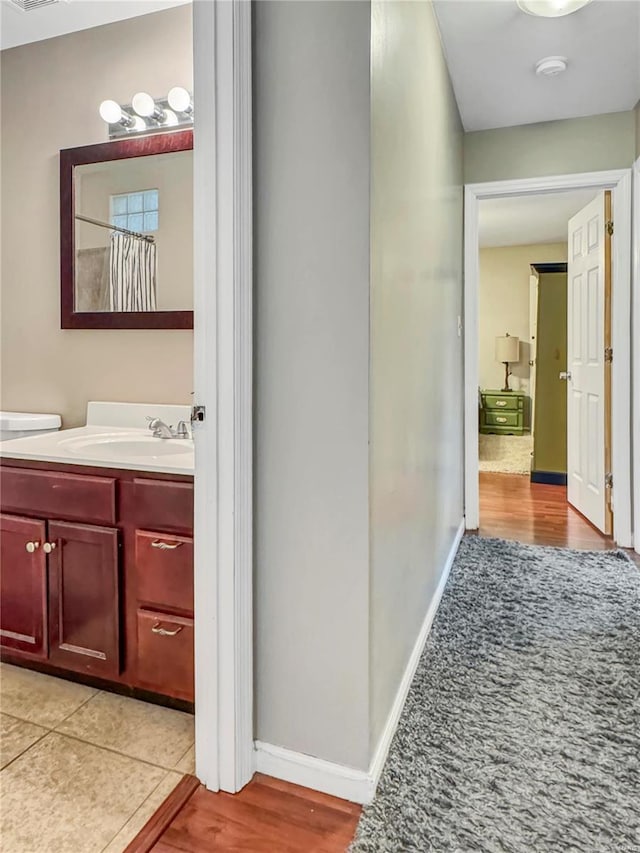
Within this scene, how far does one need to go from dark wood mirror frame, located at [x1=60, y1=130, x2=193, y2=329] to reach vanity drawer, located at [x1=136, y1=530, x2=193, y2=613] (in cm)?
89

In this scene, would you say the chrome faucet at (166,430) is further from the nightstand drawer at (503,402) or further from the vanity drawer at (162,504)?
the nightstand drawer at (503,402)

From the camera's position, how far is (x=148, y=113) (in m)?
2.17

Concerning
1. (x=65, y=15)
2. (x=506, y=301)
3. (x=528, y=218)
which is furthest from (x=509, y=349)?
(x=65, y=15)

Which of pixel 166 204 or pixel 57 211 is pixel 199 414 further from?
pixel 57 211

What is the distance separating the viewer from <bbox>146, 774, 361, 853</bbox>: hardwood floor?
48.6 inches

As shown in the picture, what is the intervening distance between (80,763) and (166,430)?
1.08 m

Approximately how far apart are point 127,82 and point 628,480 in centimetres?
312

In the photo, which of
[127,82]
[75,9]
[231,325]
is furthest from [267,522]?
[75,9]

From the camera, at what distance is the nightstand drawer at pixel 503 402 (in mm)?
6730

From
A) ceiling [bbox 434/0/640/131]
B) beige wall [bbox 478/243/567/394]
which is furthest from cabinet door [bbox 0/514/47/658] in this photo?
beige wall [bbox 478/243/567/394]

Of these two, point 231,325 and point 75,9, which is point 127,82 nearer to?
point 75,9

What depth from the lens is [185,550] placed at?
5.28 ft

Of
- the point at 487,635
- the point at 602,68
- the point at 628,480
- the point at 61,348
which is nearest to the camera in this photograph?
the point at 487,635

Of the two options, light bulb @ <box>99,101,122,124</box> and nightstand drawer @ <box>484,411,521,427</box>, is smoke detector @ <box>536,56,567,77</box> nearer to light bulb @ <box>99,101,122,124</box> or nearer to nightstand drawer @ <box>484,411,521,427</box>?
light bulb @ <box>99,101,122,124</box>
